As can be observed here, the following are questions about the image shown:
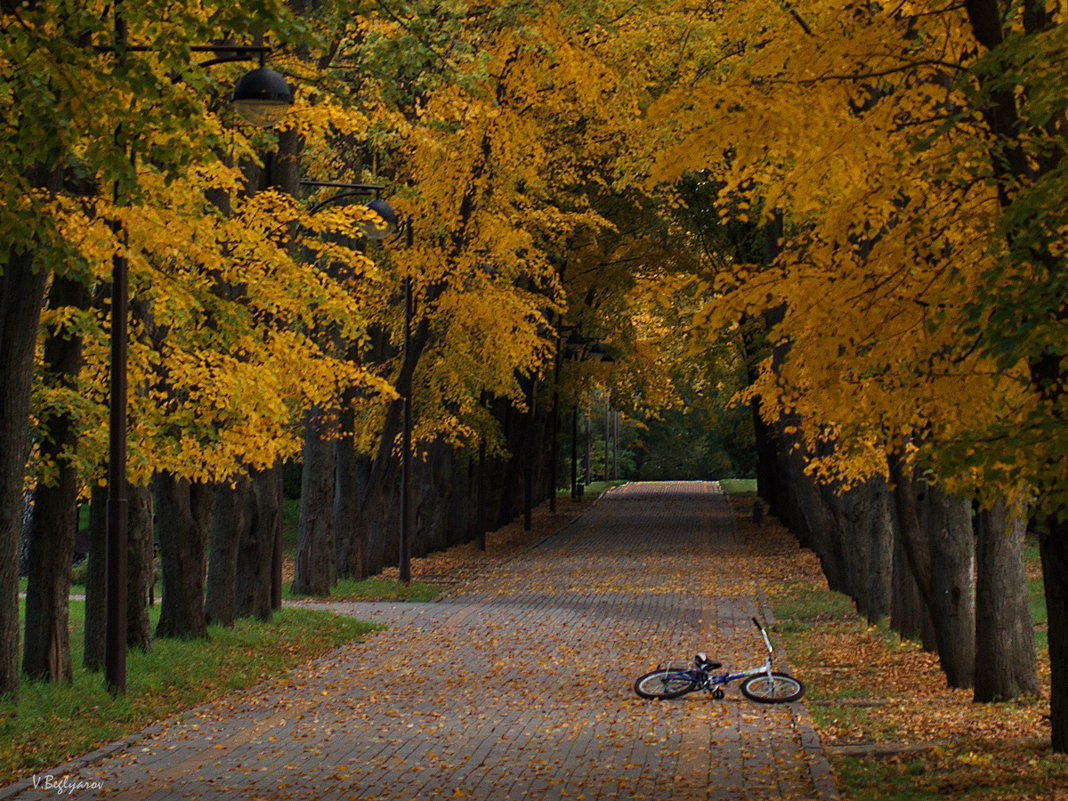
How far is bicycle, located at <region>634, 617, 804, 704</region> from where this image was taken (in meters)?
13.5

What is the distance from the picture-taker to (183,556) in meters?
17.2

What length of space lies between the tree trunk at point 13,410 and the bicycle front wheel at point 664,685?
5835mm

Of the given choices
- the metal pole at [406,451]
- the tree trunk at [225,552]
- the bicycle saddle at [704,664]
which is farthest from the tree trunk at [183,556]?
the metal pole at [406,451]

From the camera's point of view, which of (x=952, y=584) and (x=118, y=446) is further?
(x=952, y=584)

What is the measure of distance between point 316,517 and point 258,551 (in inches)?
229

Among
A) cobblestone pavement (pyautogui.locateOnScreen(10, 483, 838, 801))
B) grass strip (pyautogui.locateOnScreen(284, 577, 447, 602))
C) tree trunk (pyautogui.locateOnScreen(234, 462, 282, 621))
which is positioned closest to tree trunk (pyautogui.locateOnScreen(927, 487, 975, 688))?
cobblestone pavement (pyautogui.locateOnScreen(10, 483, 838, 801))

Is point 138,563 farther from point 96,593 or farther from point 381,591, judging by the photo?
point 381,591

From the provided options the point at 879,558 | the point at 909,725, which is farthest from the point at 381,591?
the point at 909,725

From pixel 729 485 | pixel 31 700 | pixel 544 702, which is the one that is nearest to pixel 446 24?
pixel 544 702

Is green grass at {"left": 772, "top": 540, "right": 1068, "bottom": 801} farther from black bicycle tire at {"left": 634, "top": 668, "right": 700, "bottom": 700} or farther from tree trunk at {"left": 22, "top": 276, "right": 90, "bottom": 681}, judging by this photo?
tree trunk at {"left": 22, "top": 276, "right": 90, "bottom": 681}

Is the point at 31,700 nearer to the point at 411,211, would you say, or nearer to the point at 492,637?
the point at 492,637

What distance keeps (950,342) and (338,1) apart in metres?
5.27

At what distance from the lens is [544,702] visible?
14.1 m

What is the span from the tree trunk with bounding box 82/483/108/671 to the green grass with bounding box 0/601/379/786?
15.7 inches
